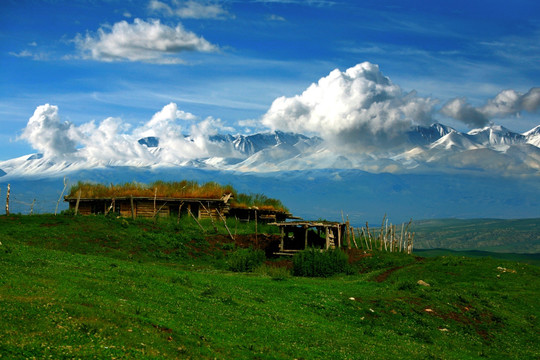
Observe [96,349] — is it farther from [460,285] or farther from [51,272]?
[460,285]

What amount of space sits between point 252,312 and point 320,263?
23.6 m

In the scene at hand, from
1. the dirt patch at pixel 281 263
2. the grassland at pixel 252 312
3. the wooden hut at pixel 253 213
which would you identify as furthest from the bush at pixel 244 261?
the wooden hut at pixel 253 213

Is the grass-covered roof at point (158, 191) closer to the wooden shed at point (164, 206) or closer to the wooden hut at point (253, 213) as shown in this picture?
the wooden hut at point (253, 213)

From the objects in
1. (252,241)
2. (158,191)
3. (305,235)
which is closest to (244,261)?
(305,235)

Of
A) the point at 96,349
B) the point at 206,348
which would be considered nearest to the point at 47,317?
the point at 96,349

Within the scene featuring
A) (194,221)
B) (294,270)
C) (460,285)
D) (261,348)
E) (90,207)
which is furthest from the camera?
(90,207)

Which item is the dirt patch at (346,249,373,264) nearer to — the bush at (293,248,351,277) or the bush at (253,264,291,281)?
the bush at (293,248,351,277)

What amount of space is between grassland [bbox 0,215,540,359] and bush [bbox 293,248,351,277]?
54.9 inches

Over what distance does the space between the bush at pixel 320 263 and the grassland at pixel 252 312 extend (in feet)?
4.57

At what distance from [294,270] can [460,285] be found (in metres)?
13.3

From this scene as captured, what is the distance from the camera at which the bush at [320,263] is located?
47.3 metres

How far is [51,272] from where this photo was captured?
25234 millimetres

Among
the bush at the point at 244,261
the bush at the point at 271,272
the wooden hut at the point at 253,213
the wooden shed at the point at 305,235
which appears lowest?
the bush at the point at 271,272

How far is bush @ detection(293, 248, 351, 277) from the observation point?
155 ft
